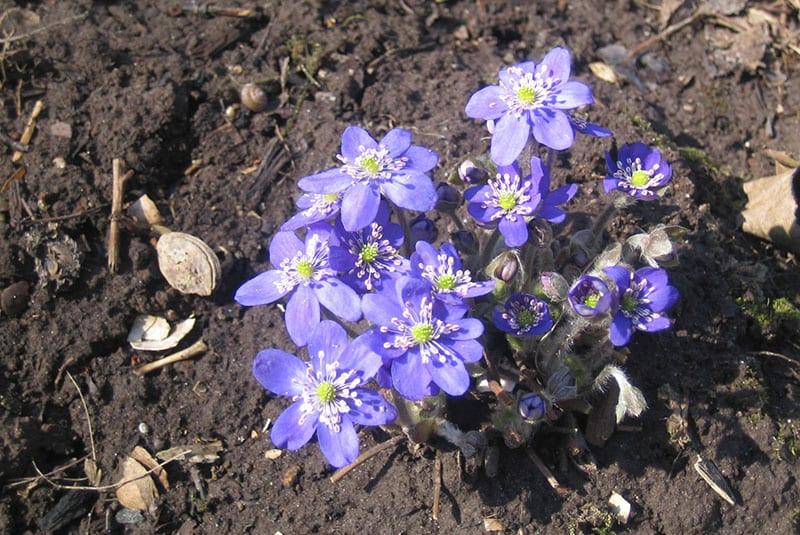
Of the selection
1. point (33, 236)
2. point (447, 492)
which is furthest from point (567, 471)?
point (33, 236)

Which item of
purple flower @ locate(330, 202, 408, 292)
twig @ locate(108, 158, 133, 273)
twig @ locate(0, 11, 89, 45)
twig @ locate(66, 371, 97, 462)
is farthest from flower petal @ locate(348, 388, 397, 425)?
twig @ locate(0, 11, 89, 45)

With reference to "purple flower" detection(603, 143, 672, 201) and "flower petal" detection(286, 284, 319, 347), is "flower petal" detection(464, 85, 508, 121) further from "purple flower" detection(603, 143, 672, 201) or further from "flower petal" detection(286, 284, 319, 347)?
"flower petal" detection(286, 284, 319, 347)

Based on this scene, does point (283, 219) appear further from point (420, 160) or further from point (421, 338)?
point (421, 338)

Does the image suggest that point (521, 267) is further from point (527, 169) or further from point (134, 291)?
point (134, 291)

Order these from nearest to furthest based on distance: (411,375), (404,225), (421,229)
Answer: (411,375), (404,225), (421,229)

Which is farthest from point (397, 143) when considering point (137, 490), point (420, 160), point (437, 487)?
point (137, 490)

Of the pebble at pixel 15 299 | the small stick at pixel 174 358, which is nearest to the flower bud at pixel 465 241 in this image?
the small stick at pixel 174 358

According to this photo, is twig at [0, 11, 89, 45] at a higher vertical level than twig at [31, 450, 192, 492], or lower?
higher
